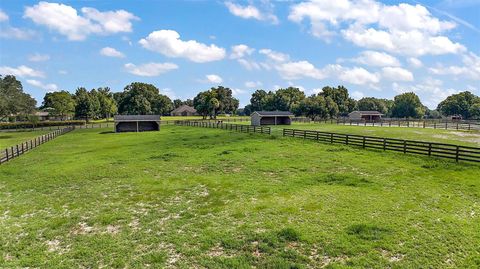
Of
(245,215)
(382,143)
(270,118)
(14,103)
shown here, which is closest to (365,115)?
(270,118)

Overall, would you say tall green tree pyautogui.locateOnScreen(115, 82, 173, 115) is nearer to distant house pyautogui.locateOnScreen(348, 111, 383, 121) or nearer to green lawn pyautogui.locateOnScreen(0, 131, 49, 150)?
green lawn pyautogui.locateOnScreen(0, 131, 49, 150)

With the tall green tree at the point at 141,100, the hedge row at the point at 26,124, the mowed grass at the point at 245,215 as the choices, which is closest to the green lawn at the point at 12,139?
the hedge row at the point at 26,124

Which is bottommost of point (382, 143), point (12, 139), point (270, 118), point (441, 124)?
point (12, 139)

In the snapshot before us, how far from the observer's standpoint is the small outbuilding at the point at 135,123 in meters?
54.3

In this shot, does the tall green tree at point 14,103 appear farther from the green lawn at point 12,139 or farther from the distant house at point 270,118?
the distant house at point 270,118

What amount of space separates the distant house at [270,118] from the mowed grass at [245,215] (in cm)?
4798

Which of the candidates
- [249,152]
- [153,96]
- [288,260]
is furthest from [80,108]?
[288,260]

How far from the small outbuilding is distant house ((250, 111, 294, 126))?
2254cm

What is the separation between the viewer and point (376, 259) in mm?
8109

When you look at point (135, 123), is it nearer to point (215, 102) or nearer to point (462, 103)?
point (215, 102)

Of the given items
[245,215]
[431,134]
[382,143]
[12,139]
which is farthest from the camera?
[12,139]

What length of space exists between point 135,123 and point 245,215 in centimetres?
4875

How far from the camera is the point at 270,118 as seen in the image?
230ft

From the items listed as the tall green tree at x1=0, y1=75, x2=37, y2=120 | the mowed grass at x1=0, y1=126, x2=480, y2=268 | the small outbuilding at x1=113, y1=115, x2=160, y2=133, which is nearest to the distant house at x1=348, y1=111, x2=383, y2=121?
the small outbuilding at x1=113, y1=115, x2=160, y2=133
